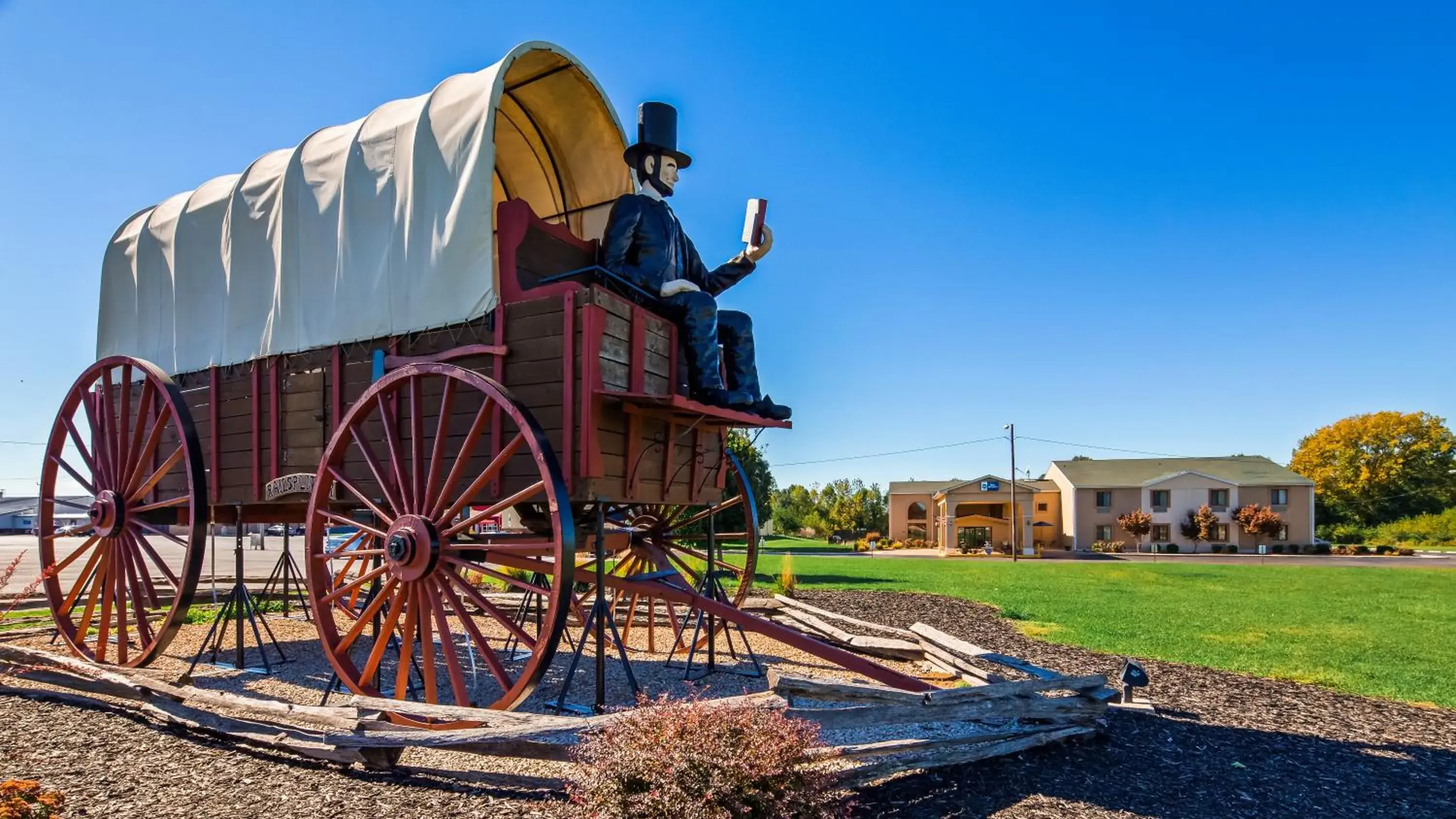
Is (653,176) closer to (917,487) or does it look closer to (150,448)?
(150,448)

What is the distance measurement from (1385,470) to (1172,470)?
17881mm

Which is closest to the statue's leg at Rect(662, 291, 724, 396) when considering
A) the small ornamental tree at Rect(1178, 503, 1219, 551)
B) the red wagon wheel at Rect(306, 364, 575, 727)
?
the red wagon wheel at Rect(306, 364, 575, 727)

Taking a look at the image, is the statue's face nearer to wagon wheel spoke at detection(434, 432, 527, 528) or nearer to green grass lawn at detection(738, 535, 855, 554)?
wagon wheel spoke at detection(434, 432, 527, 528)

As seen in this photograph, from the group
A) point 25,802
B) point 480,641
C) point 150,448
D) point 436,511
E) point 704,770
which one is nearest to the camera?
point 25,802

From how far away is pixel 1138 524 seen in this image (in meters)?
42.2

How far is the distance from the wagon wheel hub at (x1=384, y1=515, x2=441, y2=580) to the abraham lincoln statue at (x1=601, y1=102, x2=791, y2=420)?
197cm

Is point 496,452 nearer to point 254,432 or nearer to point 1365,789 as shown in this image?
point 254,432

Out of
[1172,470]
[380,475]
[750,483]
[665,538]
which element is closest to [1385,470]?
[1172,470]

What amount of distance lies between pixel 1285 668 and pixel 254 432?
9.29m

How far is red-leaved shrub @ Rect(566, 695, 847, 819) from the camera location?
319cm

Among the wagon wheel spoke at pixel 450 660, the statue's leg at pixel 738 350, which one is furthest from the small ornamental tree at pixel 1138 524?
the wagon wheel spoke at pixel 450 660

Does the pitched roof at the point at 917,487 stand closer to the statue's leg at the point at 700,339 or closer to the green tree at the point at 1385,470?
the green tree at the point at 1385,470

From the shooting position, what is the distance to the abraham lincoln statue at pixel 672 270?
19.7 ft

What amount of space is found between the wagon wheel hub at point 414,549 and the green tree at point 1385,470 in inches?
2398
